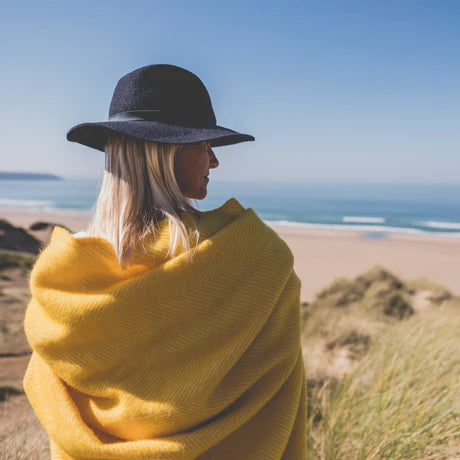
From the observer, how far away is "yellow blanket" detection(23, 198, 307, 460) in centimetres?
124

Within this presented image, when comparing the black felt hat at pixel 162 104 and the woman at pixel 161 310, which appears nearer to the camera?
the woman at pixel 161 310

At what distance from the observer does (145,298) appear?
1230 mm

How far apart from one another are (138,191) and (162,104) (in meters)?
0.29

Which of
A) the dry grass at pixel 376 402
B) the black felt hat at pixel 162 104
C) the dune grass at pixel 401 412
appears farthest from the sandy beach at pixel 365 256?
the black felt hat at pixel 162 104

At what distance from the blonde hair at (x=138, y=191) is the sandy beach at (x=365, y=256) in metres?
8.77

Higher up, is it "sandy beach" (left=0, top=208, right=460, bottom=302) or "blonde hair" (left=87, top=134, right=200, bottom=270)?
"blonde hair" (left=87, top=134, right=200, bottom=270)

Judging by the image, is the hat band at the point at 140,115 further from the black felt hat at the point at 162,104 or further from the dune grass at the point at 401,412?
the dune grass at the point at 401,412

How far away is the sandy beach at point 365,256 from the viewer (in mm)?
13171

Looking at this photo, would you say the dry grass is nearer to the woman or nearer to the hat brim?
the woman

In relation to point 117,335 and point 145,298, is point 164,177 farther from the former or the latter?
point 117,335

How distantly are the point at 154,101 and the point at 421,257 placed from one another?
17.1 metres

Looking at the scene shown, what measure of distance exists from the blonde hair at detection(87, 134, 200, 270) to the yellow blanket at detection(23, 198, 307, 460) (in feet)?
0.24

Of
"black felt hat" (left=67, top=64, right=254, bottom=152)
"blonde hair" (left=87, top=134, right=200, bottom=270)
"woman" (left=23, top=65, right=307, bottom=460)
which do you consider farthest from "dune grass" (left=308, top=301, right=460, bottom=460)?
"black felt hat" (left=67, top=64, right=254, bottom=152)

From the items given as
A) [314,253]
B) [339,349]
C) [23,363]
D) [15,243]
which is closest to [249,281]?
[23,363]
